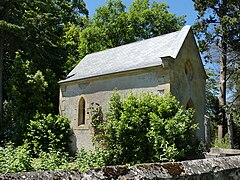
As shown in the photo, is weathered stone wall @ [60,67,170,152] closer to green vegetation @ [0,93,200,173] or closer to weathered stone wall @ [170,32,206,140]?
weathered stone wall @ [170,32,206,140]

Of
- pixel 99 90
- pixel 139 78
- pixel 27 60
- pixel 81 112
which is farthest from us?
pixel 27 60

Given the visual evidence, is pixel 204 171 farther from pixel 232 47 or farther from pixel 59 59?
pixel 59 59

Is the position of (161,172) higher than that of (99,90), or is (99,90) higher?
(99,90)

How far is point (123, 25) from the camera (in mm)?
33219

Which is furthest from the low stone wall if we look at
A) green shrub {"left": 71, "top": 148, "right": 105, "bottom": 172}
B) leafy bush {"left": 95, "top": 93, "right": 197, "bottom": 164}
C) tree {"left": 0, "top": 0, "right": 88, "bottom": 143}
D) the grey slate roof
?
tree {"left": 0, "top": 0, "right": 88, "bottom": 143}

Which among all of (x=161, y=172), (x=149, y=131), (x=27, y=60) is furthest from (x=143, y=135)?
→ (x=27, y=60)

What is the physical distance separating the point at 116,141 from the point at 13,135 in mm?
8832

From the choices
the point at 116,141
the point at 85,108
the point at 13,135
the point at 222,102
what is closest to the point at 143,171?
the point at 116,141

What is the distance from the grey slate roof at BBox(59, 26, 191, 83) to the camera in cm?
1378

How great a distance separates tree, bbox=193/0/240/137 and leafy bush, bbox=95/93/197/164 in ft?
34.0

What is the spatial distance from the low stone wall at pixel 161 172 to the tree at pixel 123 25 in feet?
94.5

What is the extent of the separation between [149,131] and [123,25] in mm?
23920

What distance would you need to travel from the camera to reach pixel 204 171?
2715 millimetres

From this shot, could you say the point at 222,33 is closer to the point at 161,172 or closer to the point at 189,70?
the point at 189,70
